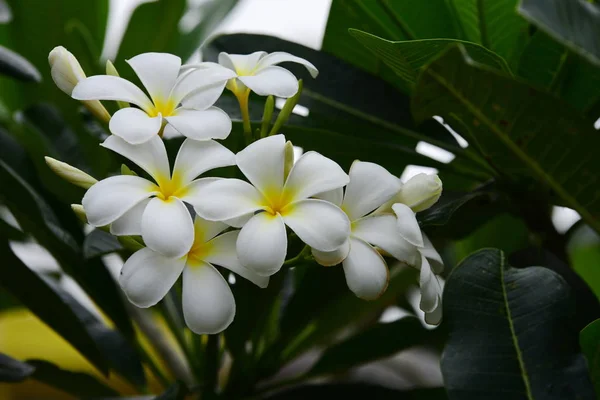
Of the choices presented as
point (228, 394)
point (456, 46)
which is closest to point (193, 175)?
point (456, 46)

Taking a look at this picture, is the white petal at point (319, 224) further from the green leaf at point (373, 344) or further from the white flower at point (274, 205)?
the green leaf at point (373, 344)

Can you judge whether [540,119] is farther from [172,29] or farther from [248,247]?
[172,29]

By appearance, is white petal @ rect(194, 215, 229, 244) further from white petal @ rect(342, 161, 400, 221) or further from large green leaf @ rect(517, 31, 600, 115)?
large green leaf @ rect(517, 31, 600, 115)

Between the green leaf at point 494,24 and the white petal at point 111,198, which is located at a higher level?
the green leaf at point 494,24

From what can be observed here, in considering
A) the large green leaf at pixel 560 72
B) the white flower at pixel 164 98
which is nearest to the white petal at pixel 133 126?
the white flower at pixel 164 98

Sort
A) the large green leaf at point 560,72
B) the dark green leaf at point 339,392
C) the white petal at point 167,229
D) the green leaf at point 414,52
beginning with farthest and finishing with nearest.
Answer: the dark green leaf at point 339,392 < the large green leaf at point 560,72 < the green leaf at point 414,52 < the white petal at point 167,229

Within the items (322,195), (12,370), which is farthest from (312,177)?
(12,370)

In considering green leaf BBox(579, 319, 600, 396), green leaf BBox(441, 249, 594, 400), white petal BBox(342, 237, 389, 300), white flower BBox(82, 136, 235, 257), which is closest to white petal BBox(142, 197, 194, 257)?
white flower BBox(82, 136, 235, 257)
